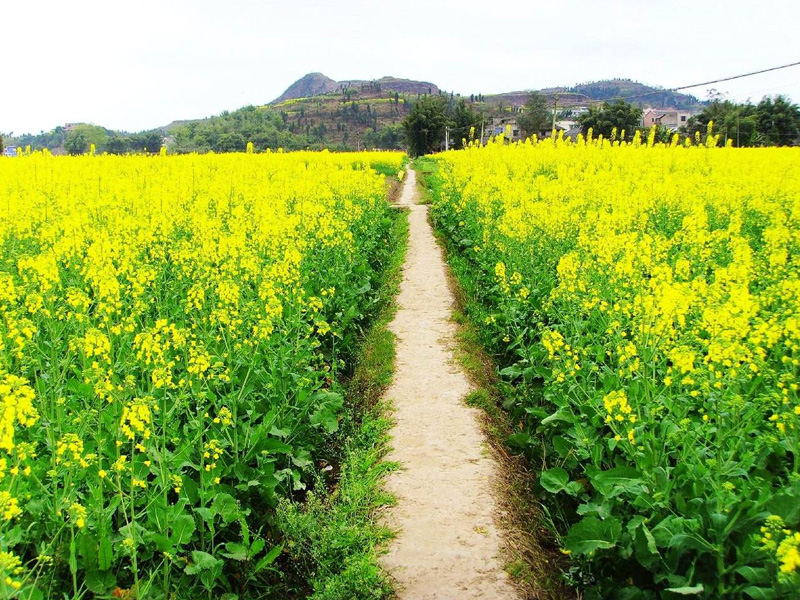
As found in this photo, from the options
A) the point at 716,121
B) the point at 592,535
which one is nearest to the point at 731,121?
the point at 716,121

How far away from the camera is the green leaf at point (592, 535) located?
3.11m

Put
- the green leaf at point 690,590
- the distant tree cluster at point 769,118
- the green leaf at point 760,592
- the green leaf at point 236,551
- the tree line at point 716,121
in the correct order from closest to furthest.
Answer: the green leaf at point 760,592
the green leaf at point 690,590
the green leaf at point 236,551
the tree line at point 716,121
the distant tree cluster at point 769,118

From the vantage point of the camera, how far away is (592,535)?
3.19 m

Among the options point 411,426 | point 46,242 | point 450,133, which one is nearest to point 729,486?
point 411,426

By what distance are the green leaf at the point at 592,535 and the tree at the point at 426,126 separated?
71.5 metres

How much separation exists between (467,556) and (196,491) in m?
1.73

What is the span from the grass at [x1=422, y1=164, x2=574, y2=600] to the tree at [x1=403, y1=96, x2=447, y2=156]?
6812 cm

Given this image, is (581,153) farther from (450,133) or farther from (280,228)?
(450,133)

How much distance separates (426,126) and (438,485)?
72.6 metres

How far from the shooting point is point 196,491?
3.31 metres

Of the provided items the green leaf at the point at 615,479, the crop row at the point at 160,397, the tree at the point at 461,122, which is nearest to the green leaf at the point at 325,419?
the crop row at the point at 160,397

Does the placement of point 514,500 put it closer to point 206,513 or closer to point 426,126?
point 206,513

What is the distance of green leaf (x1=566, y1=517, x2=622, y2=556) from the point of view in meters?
3.11

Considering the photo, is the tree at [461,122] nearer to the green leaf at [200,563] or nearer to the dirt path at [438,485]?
the dirt path at [438,485]
